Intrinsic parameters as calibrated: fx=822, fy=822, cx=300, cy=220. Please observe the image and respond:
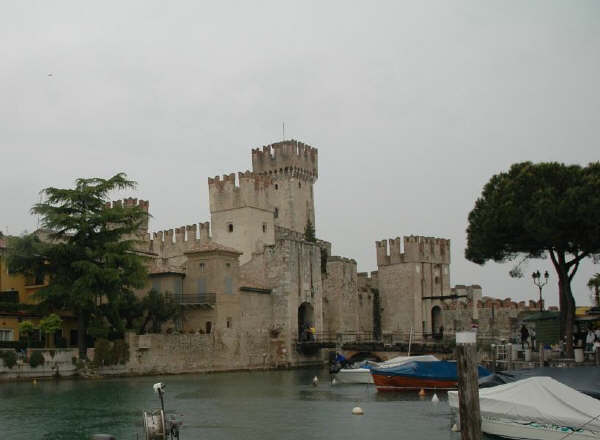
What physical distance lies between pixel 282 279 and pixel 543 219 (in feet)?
73.6

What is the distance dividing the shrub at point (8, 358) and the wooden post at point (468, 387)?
24007mm

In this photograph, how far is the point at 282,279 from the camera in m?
48.1

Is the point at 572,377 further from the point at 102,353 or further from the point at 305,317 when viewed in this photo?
the point at 305,317

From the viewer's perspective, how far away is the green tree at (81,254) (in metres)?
35.9

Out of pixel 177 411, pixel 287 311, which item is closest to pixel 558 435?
pixel 177 411

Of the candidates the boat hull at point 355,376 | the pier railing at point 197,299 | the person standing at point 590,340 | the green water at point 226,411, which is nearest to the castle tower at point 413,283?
the pier railing at point 197,299

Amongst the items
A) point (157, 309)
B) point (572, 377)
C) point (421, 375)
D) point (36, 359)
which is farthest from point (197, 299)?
point (572, 377)

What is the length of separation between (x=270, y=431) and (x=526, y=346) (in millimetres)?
14903

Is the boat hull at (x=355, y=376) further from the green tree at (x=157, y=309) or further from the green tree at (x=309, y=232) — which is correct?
the green tree at (x=309, y=232)

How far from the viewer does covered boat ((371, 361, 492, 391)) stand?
29000mm

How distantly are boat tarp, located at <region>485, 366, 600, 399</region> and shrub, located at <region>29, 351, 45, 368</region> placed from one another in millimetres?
20273

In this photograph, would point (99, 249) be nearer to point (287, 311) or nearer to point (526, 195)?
point (287, 311)

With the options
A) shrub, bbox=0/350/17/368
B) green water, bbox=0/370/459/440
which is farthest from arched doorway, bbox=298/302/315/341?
shrub, bbox=0/350/17/368

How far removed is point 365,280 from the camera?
61.7 m
